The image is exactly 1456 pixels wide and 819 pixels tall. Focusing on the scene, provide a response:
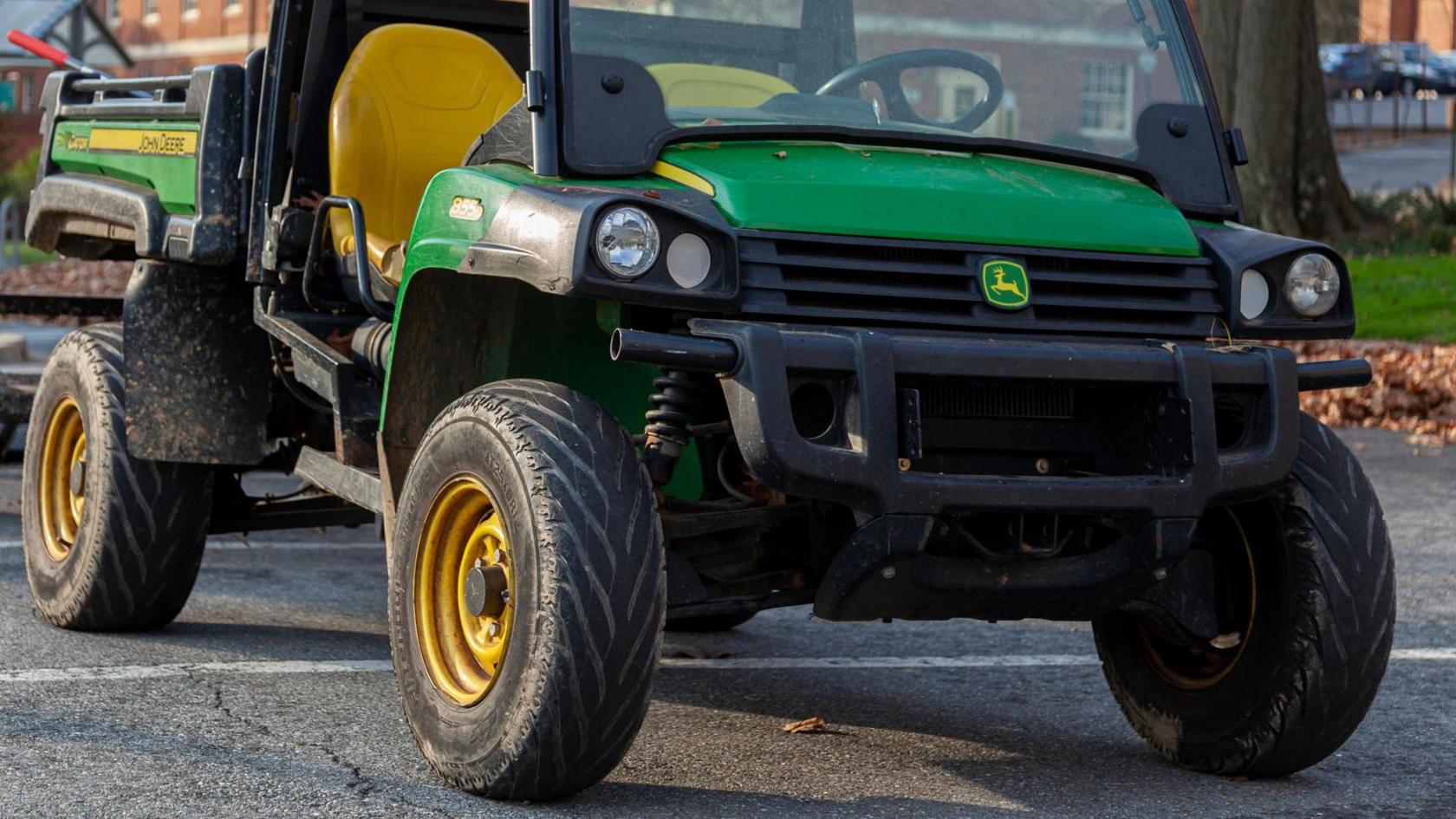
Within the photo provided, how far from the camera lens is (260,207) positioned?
600cm

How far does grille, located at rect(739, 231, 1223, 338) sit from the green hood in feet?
0.10

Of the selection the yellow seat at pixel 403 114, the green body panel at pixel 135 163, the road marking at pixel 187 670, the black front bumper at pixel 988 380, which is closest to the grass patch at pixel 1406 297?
the yellow seat at pixel 403 114

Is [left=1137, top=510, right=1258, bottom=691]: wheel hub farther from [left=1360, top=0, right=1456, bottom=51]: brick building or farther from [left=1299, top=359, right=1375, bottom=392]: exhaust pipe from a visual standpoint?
[left=1360, top=0, right=1456, bottom=51]: brick building

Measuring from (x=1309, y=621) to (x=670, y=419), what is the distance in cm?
153

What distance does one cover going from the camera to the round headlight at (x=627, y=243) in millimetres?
4184

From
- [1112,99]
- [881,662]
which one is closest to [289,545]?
[881,662]

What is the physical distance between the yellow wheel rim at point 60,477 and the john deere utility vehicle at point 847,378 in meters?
1.21

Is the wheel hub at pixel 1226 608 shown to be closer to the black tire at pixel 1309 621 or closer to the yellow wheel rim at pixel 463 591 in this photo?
the black tire at pixel 1309 621

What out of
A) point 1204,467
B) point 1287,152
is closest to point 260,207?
point 1204,467

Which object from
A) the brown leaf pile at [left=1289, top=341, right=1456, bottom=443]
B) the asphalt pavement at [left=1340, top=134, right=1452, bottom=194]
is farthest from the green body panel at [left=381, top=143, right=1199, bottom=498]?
the asphalt pavement at [left=1340, top=134, right=1452, bottom=194]

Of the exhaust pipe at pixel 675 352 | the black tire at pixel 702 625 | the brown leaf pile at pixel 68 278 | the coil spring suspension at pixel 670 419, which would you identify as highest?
the exhaust pipe at pixel 675 352

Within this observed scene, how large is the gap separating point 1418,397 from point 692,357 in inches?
418

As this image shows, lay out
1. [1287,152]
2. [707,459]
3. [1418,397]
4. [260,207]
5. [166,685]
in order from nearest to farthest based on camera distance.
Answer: [707,459], [166,685], [260,207], [1418,397], [1287,152]

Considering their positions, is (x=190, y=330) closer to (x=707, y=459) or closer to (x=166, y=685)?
(x=166, y=685)
